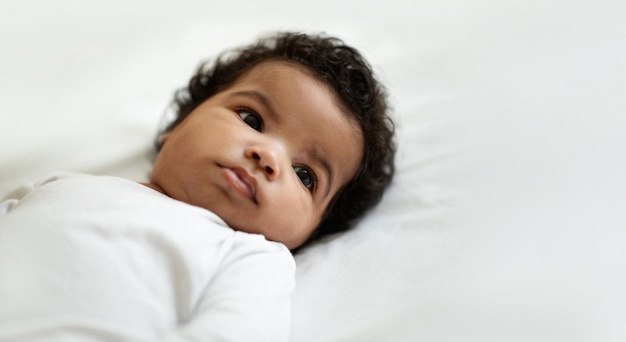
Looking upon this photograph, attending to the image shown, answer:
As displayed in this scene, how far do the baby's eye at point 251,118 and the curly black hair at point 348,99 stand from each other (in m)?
0.14

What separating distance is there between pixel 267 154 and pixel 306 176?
0.46 ft

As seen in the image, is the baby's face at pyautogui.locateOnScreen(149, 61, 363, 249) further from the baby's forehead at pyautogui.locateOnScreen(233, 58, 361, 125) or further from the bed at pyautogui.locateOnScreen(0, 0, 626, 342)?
the bed at pyautogui.locateOnScreen(0, 0, 626, 342)

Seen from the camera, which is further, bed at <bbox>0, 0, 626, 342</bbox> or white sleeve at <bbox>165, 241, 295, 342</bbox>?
bed at <bbox>0, 0, 626, 342</bbox>

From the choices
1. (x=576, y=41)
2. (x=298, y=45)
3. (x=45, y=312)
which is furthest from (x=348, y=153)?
(x=576, y=41)

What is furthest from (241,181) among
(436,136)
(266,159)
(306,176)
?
(436,136)

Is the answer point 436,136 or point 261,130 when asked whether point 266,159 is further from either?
point 436,136

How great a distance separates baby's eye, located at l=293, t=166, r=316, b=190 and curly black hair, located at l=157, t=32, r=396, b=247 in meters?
0.11

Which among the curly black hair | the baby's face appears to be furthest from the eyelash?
the curly black hair

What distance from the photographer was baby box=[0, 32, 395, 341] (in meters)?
0.82

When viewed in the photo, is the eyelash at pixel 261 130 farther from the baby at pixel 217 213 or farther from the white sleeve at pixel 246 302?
the white sleeve at pixel 246 302

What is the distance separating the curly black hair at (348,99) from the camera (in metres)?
1.22

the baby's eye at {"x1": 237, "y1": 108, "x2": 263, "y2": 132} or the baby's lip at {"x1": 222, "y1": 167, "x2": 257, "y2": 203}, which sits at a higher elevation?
the baby's eye at {"x1": 237, "y1": 108, "x2": 263, "y2": 132}

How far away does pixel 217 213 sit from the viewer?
103cm

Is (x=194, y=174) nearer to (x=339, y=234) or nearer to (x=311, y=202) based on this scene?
(x=311, y=202)
